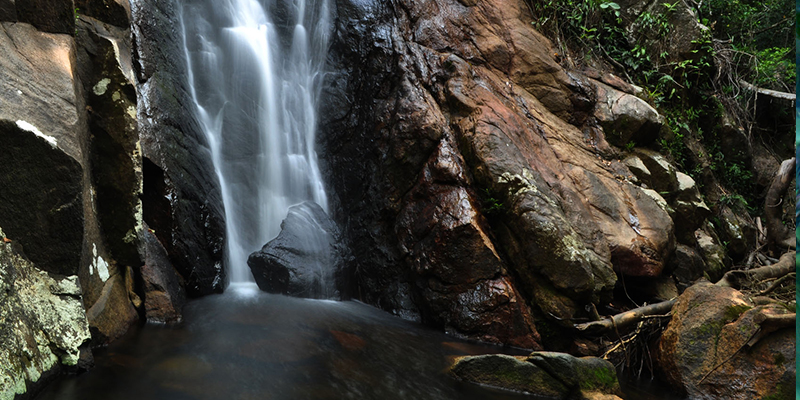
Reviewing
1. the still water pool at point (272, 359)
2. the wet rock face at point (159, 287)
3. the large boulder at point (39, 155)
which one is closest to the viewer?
the large boulder at point (39, 155)

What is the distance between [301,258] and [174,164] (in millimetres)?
2175

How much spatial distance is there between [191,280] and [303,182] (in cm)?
303

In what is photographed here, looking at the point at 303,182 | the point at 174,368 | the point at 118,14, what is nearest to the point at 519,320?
the point at 174,368

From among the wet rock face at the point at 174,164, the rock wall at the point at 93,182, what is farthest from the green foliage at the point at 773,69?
the rock wall at the point at 93,182

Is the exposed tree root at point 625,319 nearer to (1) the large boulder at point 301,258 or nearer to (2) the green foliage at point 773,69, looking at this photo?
(1) the large boulder at point 301,258

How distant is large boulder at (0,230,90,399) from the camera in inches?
104

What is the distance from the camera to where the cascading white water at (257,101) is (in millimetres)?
7793

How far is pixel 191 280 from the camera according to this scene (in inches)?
239

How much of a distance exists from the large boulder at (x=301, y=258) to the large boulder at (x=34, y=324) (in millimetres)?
3406

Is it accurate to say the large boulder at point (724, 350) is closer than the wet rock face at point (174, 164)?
Yes

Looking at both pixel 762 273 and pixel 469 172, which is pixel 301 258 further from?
pixel 762 273

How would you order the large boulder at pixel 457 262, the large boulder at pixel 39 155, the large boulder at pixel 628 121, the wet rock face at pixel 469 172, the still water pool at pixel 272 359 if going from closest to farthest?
1. the large boulder at pixel 39 155
2. the still water pool at pixel 272 359
3. the large boulder at pixel 457 262
4. the wet rock face at pixel 469 172
5. the large boulder at pixel 628 121

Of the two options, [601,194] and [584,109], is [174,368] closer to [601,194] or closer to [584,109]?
[601,194]

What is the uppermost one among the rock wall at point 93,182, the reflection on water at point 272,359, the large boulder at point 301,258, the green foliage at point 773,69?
the green foliage at point 773,69
